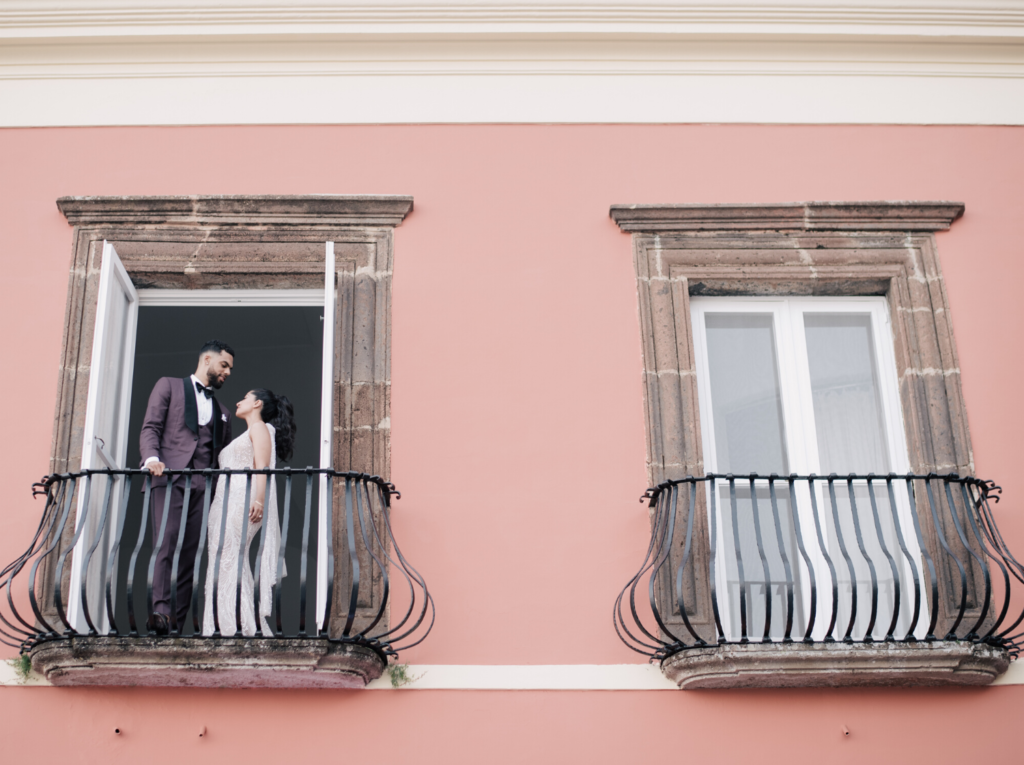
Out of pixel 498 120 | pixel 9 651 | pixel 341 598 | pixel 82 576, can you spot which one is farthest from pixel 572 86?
pixel 9 651

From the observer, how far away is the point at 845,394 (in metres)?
6.49

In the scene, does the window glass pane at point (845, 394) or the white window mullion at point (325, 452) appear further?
the window glass pane at point (845, 394)

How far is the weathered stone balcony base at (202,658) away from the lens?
525cm

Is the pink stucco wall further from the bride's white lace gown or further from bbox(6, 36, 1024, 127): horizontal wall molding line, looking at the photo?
the bride's white lace gown

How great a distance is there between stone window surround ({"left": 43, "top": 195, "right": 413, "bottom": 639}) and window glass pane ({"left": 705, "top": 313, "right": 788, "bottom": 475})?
5.60 ft

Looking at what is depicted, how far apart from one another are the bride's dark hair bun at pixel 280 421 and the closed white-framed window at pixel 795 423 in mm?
2091

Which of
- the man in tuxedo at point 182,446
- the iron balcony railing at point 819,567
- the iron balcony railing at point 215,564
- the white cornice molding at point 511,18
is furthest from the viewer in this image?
the white cornice molding at point 511,18

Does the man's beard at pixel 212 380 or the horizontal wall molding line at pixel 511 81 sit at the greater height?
the horizontal wall molding line at pixel 511 81

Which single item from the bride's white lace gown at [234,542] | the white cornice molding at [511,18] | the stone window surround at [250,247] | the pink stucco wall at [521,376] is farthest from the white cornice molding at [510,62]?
the bride's white lace gown at [234,542]

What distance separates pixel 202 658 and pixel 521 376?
203 cm

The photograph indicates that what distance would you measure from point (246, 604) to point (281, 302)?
1.62m

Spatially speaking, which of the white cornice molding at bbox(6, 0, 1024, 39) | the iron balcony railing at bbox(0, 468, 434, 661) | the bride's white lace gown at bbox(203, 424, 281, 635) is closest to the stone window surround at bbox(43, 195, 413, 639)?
→ the bride's white lace gown at bbox(203, 424, 281, 635)

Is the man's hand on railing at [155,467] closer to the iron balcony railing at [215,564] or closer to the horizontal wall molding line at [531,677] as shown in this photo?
the iron balcony railing at [215,564]

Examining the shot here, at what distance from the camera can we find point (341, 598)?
5.75m
